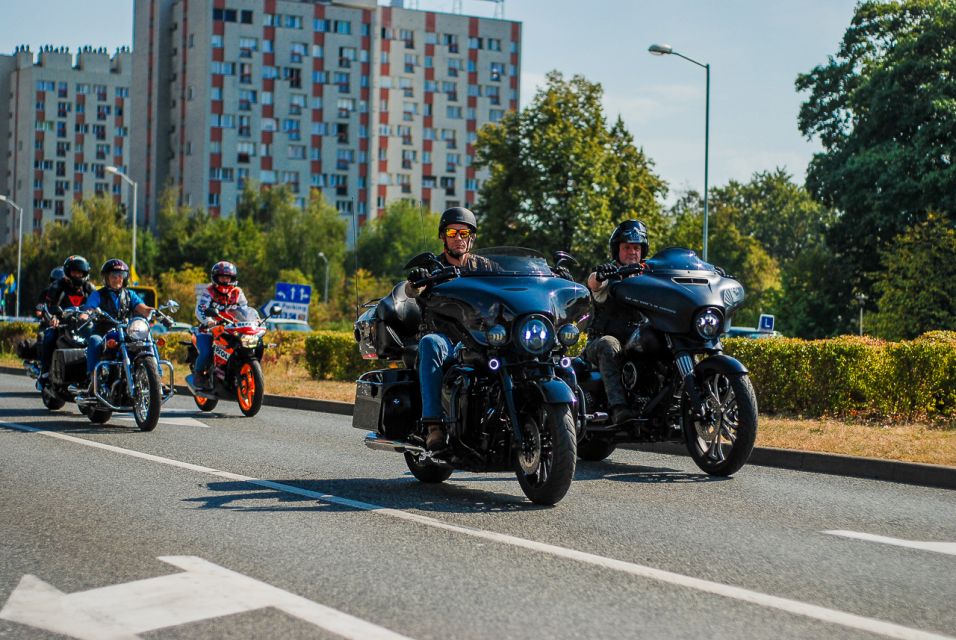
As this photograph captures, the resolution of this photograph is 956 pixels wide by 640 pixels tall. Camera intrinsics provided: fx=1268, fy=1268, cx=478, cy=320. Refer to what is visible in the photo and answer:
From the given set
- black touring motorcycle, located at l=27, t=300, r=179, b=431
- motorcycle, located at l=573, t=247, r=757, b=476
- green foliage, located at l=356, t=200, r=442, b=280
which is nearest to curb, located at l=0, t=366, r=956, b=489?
motorcycle, located at l=573, t=247, r=757, b=476

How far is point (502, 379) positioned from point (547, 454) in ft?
1.59

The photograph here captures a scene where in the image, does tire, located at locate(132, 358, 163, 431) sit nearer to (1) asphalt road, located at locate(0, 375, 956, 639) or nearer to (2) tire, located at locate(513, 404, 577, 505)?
(1) asphalt road, located at locate(0, 375, 956, 639)

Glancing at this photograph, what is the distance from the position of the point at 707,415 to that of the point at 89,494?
13.5 ft

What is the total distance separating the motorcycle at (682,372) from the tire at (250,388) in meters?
6.24

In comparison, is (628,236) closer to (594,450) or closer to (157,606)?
(594,450)

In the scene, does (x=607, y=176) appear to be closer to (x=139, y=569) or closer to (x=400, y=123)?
(x=139, y=569)

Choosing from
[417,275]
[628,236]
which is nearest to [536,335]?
[417,275]

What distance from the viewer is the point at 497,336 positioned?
7023 millimetres

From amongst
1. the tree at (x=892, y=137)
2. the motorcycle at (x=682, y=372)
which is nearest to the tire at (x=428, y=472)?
the motorcycle at (x=682, y=372)

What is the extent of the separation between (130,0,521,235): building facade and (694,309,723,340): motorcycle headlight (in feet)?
319

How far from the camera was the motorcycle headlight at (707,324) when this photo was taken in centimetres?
886

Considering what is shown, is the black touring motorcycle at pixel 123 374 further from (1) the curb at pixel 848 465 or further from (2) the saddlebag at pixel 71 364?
(1) the curb at pixel 848 465

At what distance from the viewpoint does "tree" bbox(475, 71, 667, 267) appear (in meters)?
45.3

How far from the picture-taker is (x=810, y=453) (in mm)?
9891
